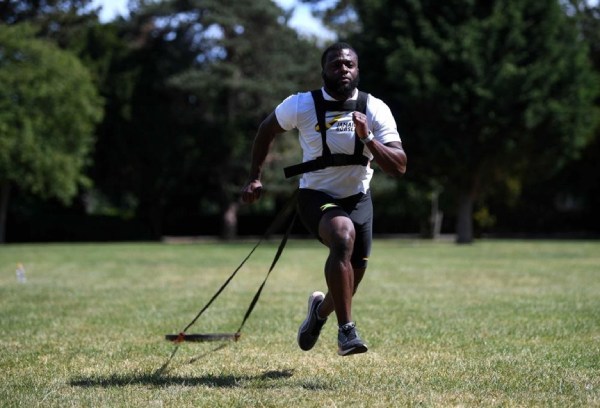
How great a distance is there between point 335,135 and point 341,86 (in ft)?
1.17

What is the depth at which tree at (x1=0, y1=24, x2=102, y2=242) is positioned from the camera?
38438 millimetres

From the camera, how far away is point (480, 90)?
33312 millimetres

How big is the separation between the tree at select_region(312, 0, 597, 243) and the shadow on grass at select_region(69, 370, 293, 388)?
28.0m

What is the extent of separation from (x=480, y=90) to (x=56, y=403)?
1174 inches

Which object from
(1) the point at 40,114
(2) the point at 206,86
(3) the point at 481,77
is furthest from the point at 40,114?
(3) the point at 481,77

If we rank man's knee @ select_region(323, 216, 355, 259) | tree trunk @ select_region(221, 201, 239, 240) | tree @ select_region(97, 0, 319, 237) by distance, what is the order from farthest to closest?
1. tree trunk @ select_region(221, 201, 239, 240)
2. tree @ select_region(97, 0, 319, 237)
3. man's knee @ select_region(323, 216, 355, 259)

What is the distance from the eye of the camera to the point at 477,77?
111ft

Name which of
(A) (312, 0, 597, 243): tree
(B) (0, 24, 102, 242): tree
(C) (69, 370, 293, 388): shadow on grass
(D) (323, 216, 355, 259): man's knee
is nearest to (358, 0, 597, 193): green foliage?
(A) (312, 0, 597, 243): tree

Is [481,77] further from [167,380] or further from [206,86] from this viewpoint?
[167,380]

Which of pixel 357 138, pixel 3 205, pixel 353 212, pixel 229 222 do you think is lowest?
pixel 229 222

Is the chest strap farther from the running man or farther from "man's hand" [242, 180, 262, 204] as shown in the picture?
"man's hand" [242, 180, 262, 204]

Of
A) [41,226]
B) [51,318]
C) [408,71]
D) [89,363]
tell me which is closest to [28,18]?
[41,226]

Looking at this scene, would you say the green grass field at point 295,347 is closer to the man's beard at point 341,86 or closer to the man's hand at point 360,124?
the man's hand at point 360,124

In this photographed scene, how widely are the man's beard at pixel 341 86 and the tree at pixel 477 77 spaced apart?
90.4 ft
